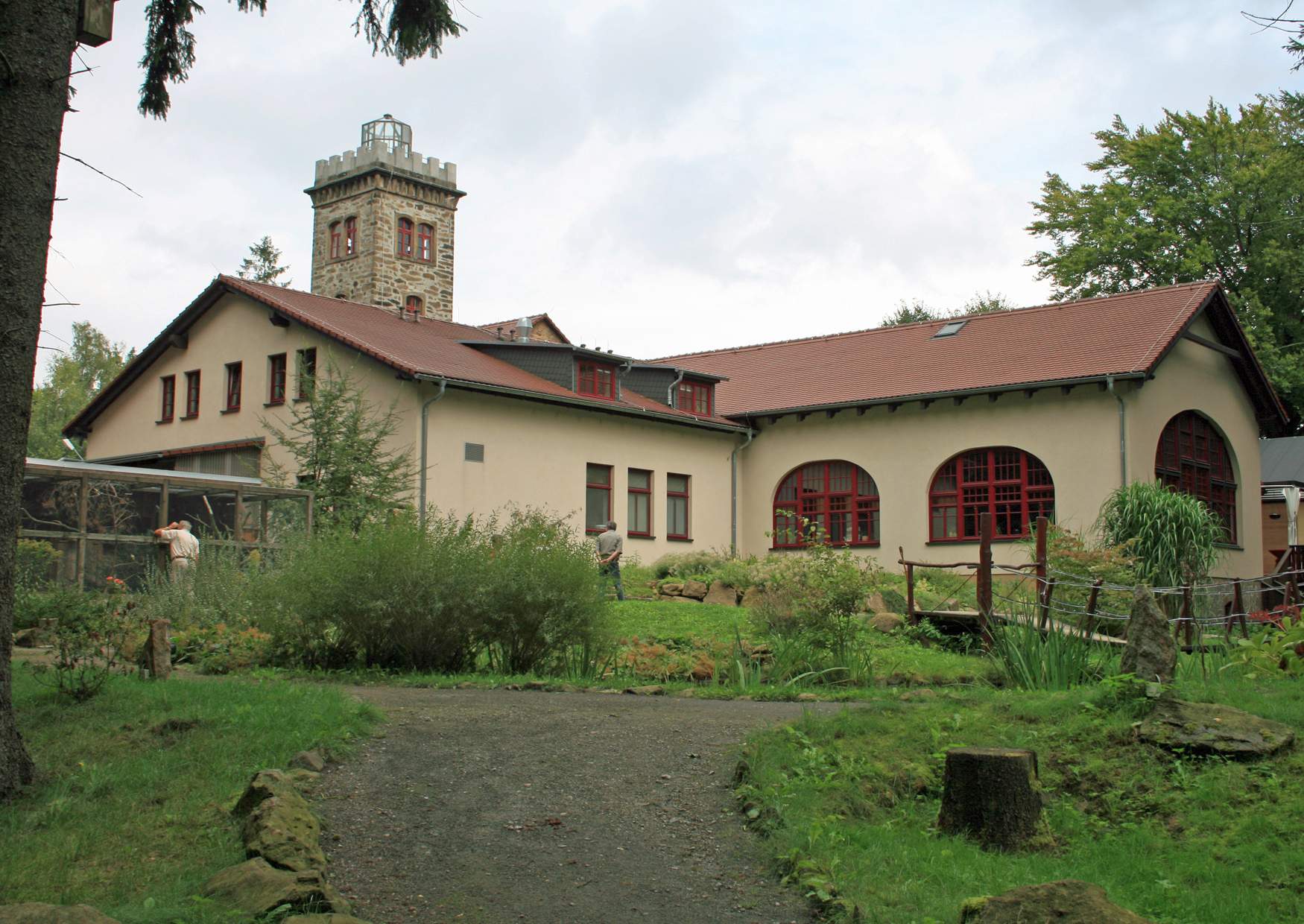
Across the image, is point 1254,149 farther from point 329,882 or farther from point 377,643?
point 329,882

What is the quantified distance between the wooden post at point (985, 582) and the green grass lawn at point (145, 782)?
720 centimetres

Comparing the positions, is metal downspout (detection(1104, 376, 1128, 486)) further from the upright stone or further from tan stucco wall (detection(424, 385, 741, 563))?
the upright stone

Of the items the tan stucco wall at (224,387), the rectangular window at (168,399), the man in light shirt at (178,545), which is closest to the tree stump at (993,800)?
the man in light shirt at (178,545)

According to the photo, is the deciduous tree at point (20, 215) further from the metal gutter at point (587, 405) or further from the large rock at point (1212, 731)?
the metal gutter at point (587, 405)

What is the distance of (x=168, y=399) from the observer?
32438 mm

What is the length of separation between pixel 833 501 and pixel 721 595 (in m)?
8.02

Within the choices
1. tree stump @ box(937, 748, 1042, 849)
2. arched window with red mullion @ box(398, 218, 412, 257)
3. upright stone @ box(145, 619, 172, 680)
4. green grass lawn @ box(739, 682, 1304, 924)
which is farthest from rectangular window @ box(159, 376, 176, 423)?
tree stump @ box(937, 748, 1042, 849)

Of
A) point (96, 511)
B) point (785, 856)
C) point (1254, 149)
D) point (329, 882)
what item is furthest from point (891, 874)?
point (1254, 149)

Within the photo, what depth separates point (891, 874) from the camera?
6711 mm

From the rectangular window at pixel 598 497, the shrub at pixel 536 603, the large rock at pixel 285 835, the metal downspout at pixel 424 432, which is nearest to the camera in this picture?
the large rock at pixel 285 835

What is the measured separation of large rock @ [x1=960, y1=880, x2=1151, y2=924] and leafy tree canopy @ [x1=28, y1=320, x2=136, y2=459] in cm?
6146

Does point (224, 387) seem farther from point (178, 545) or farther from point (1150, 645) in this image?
point (1150, 645)

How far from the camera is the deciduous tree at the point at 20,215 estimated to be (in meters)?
7.29

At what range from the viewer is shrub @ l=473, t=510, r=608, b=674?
13234 millimetres
